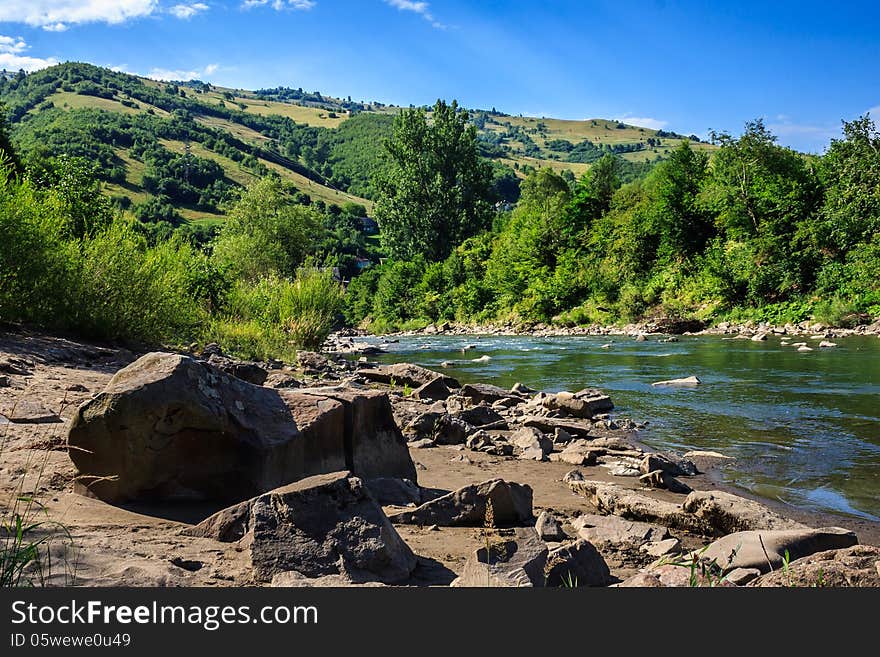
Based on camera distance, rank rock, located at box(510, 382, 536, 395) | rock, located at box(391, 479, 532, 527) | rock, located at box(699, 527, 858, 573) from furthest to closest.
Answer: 1. rock, located at box(510, 382, 536, 395)
2. rock, located at box(391, 479, 532, 527)
3. rock, located at box(699, 527, 858, 573)

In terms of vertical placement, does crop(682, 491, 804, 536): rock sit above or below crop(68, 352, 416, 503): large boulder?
below

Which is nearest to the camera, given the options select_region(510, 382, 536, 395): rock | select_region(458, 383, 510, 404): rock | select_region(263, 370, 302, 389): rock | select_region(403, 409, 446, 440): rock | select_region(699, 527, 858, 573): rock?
select_region(699, 527, 858, 573): rock

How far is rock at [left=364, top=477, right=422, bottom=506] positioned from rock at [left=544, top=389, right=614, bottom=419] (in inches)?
272

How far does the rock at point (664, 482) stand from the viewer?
7.95 metres

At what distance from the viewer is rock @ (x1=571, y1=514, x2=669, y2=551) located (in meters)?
5.52

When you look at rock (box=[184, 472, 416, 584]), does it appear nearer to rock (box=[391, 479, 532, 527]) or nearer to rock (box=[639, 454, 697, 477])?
rock (box=[391, 479, 532, 527])

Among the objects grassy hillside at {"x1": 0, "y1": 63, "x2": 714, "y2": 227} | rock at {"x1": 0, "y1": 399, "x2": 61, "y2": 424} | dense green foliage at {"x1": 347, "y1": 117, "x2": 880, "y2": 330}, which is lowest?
rock at {"x1": 0, "y1": 399, "x2": 61, "y2": 424}

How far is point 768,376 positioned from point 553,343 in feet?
52.9

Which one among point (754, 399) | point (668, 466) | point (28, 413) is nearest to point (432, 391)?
point (754, 399)

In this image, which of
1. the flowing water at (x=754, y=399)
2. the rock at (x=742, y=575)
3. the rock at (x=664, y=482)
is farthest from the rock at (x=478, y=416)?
the rock at (x=742, y=575)

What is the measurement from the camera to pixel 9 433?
6020mm

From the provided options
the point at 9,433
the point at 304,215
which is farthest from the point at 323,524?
the point at 304,215

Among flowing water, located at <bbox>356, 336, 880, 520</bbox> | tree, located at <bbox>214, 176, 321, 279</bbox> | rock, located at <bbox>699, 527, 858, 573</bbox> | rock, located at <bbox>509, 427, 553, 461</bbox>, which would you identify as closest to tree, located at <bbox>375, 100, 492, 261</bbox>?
tree, located at <bbox>214, 176, 321, 279</bbox>

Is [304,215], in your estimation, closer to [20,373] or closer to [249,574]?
[20,373]
